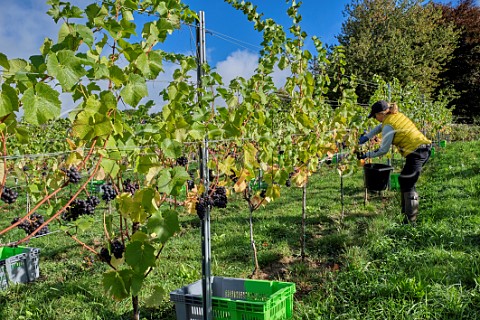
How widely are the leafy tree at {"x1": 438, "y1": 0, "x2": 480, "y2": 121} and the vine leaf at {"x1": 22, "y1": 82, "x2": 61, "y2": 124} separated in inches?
1020

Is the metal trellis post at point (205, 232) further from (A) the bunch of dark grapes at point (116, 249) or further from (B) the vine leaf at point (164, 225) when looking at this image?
(B) the vine leaf at point (164, 225)

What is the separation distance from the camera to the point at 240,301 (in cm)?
262

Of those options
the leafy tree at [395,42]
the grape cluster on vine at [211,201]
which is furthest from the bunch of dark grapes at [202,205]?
the leafy tree at [395,42]

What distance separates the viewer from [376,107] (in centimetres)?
513

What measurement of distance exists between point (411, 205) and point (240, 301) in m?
3.22

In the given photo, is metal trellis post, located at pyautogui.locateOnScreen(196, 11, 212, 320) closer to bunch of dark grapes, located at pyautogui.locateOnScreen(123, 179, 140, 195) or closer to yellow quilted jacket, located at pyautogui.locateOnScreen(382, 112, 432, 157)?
bunch of dark grapes, located at pyautogui.locateOnScreen(123, 179, 140, 195)

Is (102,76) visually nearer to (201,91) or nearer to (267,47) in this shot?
(201,91)

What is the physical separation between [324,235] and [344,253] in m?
0.94

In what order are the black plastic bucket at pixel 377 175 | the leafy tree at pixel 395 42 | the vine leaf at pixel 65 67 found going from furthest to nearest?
1. the leafy tree at pixel 395 42
2. the black plastic bucket at pixel 377 175
3. the vine leaf at pixel 65 67

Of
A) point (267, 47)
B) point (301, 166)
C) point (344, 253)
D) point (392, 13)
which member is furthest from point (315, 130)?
point (392, 13)

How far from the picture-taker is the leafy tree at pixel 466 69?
82.4 ft

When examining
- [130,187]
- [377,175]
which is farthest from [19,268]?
[377,175]

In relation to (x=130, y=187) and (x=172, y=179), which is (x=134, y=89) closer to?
(x=172, y=179)

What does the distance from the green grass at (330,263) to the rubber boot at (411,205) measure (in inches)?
4.0
